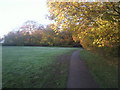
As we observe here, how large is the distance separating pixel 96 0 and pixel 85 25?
1280 millimetres

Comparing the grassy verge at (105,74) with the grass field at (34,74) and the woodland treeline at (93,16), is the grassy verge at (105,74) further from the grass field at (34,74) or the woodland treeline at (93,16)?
the woodland treeline at (93,16)

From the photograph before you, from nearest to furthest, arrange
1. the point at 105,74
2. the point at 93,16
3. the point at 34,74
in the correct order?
1. the point at 93,16
2. the point at 105,74
3. the point at 34,74

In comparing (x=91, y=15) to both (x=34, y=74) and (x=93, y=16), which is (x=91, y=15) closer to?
(x=93, y=16)

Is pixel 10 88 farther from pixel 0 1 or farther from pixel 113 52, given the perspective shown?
pixel 113 52

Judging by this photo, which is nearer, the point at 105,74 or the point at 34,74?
the point at 105,74

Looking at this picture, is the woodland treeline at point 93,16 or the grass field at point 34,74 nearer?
the grass field at point 34,74

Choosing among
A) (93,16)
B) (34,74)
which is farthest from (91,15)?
(34,74)

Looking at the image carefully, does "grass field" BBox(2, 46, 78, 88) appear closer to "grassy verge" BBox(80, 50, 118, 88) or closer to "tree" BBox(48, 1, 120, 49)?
"grassy verge" BBox(80, 50, 118, 88)

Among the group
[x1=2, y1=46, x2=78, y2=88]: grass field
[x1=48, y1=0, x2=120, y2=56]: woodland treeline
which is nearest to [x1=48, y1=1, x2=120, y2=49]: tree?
[x1=48, y1=0, x2=120, y2=56]: woodland treeline

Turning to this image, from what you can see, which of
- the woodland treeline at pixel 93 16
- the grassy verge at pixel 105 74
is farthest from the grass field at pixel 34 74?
the woodland treeline at pixel 93 16

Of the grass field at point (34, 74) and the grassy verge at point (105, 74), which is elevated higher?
the grassy verge at point (105, 74)

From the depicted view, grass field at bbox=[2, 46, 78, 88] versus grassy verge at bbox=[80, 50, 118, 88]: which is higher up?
grassy verge at bbox=[80, 50, 118, 88]

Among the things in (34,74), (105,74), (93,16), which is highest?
(93,16)

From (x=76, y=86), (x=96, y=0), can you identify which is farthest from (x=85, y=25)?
(x=76, y=86)
